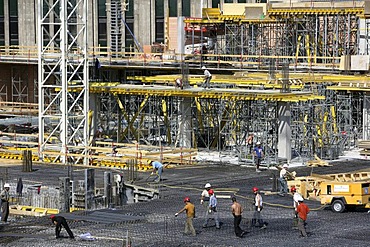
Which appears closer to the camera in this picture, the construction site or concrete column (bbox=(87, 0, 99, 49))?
the construction site

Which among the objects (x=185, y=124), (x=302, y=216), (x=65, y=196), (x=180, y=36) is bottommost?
(x=65, y=196)

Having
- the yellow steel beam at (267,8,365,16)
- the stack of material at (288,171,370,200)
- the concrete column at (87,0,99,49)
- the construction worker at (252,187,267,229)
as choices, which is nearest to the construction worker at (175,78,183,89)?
the yellow steel beam at (267,8,365,16)

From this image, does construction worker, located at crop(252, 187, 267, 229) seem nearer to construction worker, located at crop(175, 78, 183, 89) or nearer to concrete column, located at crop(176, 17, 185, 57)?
construction worker, located at crop(175, 78, 183, 89)

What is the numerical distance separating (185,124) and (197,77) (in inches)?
247

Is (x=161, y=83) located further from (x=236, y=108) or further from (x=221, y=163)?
(x=221, y=163)

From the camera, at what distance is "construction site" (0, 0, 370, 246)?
126 feet

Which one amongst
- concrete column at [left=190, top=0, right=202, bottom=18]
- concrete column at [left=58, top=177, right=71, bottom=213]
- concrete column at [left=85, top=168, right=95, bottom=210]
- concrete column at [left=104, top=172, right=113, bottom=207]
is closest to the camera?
concrete column at [left=58, top=177, right=71, bottom=213]

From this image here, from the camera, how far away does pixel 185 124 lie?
200ft

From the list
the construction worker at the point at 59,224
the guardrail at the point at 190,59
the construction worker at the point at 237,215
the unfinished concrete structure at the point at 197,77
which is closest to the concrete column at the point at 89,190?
the construction worker at the point at 59,224

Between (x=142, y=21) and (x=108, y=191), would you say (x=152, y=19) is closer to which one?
(x=142, y=21)

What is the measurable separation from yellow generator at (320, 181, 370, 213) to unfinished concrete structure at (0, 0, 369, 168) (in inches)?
586

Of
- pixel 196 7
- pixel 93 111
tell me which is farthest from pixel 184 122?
pixel 196 7

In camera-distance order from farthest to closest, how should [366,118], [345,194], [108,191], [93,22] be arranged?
1. [93,22]
2. [366,118]
3. [108,191]
4. [345,194]

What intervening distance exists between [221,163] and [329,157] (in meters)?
6.00
